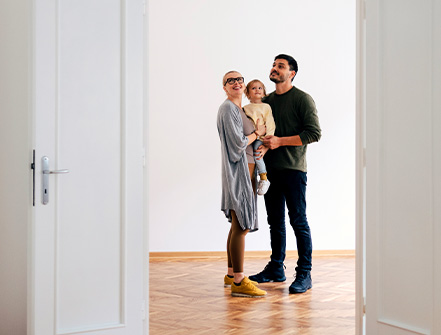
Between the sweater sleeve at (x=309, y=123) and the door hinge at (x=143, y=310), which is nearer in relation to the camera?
the door hinge at (x=143, y=310)

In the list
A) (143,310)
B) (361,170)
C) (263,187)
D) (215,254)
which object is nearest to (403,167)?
(361,170)

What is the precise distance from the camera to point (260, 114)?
198 inches

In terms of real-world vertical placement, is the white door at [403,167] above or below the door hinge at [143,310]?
above

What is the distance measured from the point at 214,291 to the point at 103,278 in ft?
6.08

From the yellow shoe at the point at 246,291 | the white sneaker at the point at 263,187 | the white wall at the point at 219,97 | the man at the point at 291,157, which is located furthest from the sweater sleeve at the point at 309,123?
the white wall at the point at 219,97

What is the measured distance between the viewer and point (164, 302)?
4609 millimetres

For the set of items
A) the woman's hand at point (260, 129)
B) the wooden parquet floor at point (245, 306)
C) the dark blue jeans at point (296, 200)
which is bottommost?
the wooden parquet floor at point (245, 306)

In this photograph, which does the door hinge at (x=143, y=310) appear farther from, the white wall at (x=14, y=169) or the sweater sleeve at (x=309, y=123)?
the sweater sleeve at (x=309, y=123)

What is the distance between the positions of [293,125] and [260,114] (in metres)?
0.29

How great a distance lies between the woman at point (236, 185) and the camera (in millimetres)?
4703

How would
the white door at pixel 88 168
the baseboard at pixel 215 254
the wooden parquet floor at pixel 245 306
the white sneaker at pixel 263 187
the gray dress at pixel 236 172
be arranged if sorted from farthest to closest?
the baseboard at pixel 215 254, the white sneaker at pixel 263 187, the gray dress at pixel 236 172, the wooden parquet floor at pixel 245 306, the white door at pixel 88 168

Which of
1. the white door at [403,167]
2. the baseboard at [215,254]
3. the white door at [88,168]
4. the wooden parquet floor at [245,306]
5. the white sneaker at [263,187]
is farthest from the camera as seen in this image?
the baseboard at [215,254]

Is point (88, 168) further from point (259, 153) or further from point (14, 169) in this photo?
point (259, 153)

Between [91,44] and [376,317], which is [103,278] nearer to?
[91,44]
